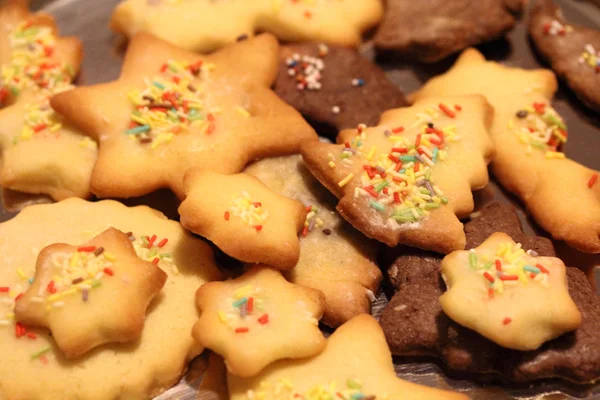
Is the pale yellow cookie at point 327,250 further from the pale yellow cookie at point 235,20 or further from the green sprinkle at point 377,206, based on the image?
the pale yellow cookie at point 235,20

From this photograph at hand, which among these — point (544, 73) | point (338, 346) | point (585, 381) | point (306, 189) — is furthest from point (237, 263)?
point (544, 73)

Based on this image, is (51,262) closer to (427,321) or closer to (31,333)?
(31,333)

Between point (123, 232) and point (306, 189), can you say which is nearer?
point (123, 232)

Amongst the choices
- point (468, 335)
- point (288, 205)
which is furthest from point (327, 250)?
point (468, 335)

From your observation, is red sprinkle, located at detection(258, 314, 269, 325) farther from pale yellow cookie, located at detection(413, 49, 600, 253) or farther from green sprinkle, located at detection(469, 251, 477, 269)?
pale yellow cookie, located at detection(413, 49, 600, 253)

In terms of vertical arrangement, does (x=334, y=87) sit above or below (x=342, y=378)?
above

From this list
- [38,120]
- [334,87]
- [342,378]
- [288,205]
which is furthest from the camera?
[334,87]

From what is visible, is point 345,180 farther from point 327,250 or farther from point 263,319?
point 263,319
